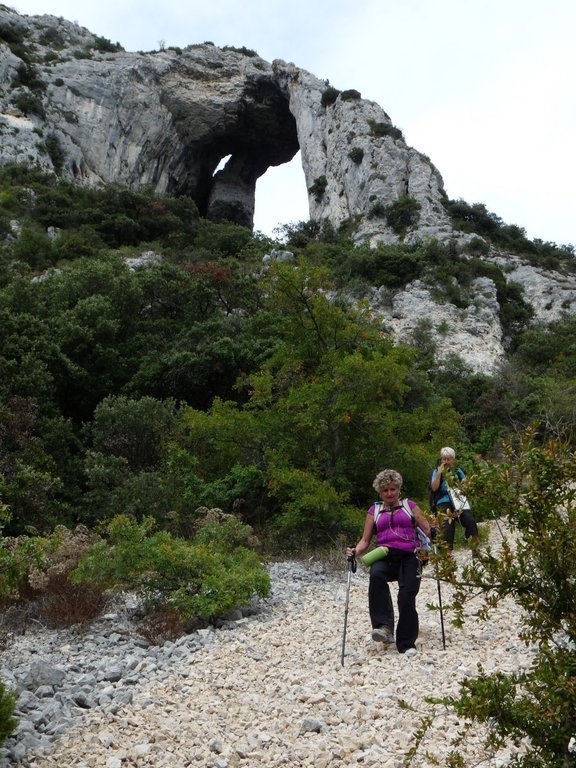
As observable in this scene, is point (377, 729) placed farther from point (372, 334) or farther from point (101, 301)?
point (101, 301)

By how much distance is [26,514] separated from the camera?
11.1 meters

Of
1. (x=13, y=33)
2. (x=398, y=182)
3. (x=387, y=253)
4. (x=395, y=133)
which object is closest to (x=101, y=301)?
(x=387, y=253)

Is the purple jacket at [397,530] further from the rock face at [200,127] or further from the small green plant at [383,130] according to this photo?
the small green plant at [383,130]

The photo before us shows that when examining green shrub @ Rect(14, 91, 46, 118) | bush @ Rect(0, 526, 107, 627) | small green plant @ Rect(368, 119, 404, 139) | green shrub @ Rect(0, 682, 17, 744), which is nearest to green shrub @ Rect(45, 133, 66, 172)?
green shrub @ Rect(14, 91, 46, 118)

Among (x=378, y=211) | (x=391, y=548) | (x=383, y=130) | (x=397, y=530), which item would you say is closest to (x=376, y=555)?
(x=391, y=548)

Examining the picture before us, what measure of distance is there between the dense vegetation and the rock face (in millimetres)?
20496

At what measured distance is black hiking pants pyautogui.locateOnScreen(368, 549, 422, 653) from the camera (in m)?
5.01

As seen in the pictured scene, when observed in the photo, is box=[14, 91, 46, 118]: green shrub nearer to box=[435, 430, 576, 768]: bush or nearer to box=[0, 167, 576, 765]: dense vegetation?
box=[0, 167, 576, 765]: dense vegetation

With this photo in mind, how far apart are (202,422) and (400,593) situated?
699 centimetres

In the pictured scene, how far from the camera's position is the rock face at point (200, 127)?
141 ft

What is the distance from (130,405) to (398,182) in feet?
109

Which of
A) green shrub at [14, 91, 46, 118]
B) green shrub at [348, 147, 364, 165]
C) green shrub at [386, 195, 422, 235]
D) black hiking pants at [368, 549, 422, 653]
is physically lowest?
black hiking pants at [368, 549, 422, 653]

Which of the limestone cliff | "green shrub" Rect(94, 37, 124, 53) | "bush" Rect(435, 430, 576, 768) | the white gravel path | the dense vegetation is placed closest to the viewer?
"bush" Rect(435, 430, 576, 768)

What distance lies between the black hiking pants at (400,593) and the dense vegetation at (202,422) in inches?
63.5
